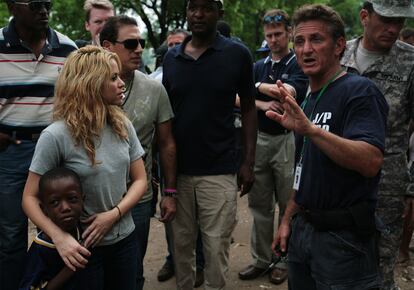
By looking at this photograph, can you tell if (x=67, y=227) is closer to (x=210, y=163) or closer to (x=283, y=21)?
(x=210, y=163)

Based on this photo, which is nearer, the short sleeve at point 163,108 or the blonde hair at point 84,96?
the blonde hair at point 84,96

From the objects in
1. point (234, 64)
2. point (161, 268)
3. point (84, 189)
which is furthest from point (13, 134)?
point (161, 268)

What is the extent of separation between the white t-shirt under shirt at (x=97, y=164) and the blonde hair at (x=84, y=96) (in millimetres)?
42

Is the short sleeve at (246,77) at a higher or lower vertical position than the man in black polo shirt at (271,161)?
higher

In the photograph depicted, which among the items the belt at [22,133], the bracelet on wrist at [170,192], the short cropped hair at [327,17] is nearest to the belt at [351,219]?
the short cropped hair at [327,17]

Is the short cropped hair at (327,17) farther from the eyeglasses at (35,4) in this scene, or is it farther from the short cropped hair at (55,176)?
the eyeglasses at (35,4)

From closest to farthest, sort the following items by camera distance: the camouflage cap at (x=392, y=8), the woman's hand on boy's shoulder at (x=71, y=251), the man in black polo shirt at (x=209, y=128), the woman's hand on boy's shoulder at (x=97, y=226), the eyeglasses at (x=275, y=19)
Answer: the woman's hand on boy's shoulder at (x=71, y=251)
the woman's hand on boy's shoulder at (x=97, y=226)
the camouflage cap at (x=392, y=8)
the man in black polo shirt at (x=209, y=128)
the eyeglasses at (x=275, y=19)

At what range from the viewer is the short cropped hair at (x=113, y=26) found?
3.37 meters

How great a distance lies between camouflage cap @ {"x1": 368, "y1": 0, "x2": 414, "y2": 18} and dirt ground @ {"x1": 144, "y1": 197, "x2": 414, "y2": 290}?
263 cm

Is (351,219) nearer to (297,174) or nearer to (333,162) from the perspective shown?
(333,162)

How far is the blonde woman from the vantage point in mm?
2504

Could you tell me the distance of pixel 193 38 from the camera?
11.4ft

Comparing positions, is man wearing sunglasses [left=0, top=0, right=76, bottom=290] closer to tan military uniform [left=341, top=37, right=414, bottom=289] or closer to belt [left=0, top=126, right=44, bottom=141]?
belt [left=0, top=126, right=44, bottom=141]

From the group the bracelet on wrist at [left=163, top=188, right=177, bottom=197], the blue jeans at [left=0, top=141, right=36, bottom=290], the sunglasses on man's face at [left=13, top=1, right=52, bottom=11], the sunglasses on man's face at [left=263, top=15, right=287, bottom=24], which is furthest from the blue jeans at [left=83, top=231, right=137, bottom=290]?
the sunglasses on man's face at [left=263, top=15, right=287, bottom=24]
